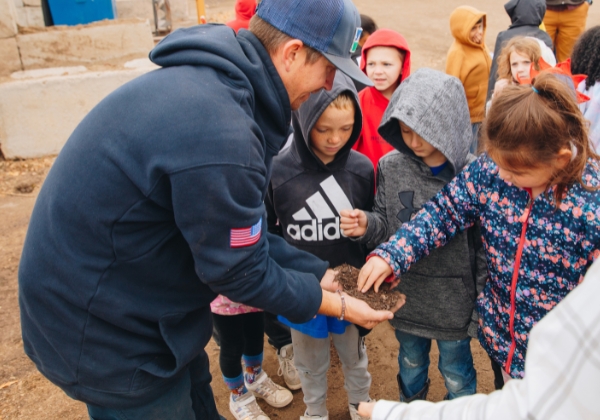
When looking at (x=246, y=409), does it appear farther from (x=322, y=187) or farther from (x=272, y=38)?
(x=272, y=38)

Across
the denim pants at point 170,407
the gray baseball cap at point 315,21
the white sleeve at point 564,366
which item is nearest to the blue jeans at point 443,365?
the denim pants at point 170,407

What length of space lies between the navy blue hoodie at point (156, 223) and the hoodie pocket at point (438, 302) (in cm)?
80

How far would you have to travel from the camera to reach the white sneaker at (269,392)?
10.3 ft

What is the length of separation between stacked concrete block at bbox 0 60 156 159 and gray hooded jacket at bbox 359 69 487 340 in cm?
496

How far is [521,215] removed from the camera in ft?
6.35

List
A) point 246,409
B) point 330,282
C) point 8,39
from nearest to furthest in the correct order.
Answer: point 330,282, point 246,409, point 8,39

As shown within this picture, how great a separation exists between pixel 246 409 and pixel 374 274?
4.34 ft

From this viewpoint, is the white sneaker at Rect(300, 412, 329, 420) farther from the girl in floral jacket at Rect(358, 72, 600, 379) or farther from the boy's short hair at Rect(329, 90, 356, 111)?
the boy's short hair at Rect(329, 90, 356, 111)

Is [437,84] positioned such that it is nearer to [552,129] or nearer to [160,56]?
[552,129]

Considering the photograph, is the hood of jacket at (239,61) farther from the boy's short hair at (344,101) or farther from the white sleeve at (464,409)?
the white sleeve at (464,409)

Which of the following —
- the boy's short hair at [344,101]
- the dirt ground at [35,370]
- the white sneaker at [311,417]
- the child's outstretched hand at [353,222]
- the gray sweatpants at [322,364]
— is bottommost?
the dirt ground at [35,370]

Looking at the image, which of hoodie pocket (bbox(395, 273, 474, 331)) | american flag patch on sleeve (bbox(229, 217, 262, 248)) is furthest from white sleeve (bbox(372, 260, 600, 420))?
hoodie pocket (bbox(395, 273, 474, 331))

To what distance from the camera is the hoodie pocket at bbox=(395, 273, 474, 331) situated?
238cm

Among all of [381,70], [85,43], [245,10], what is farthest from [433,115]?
[85,43]
